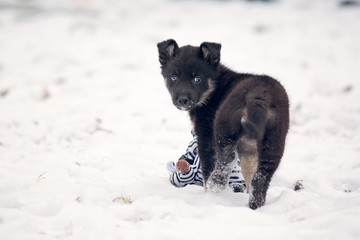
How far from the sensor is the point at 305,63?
32.0ft

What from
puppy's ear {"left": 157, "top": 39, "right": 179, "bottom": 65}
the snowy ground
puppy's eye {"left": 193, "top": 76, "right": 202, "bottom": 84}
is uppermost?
puppy's ear {"left": 157, "top": 39, "right": 179, "bottom": 65}

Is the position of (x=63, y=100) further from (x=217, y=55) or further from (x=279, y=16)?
(x=279, y=16)

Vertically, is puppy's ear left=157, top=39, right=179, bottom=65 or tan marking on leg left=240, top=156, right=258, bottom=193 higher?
puppy's ear left=157, top=39, right=179, bottom=65

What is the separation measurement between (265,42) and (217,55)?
8443 mm

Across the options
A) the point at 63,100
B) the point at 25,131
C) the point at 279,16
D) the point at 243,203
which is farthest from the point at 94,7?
the point at 243,203

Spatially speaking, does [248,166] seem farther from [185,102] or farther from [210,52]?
[210,52]

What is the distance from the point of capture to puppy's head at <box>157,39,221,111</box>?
362 cm

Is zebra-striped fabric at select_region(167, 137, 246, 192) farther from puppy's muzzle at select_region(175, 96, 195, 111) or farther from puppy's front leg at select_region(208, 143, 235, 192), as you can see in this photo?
puppy's muzzle at select_region(175, 96, 195, 111)

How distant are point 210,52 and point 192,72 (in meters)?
0.28

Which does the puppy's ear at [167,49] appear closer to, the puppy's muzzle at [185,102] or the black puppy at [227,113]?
the black puppy at [227,113]

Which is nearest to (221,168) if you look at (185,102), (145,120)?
(185,102)

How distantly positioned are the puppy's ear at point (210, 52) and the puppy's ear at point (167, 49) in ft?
1.02

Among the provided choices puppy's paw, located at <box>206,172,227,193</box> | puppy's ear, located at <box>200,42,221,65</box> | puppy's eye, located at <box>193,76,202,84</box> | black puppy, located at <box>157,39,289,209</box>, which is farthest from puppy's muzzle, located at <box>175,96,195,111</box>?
puppy's paw, located at <box>206,172,227,193</box>

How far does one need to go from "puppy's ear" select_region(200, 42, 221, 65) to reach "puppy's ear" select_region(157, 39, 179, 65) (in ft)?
1.02
